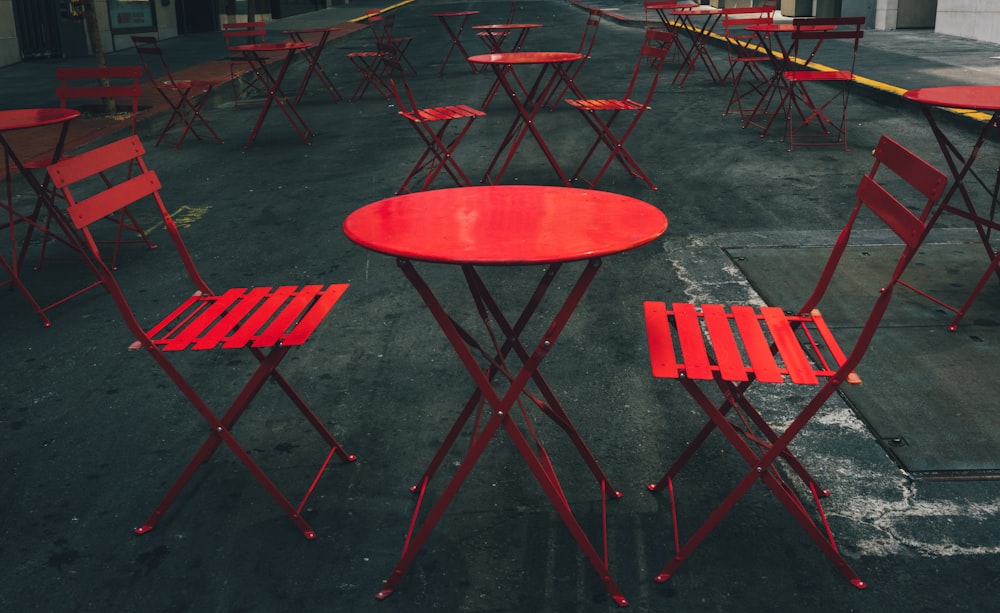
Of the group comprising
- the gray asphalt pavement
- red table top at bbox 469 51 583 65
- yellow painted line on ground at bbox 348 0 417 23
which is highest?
red table top at bbox 469 51 583 65

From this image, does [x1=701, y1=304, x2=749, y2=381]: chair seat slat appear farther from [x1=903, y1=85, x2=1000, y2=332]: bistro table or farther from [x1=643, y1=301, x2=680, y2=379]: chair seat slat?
[x1=903, y1=85, x2=1000, y2=332]: bistro table

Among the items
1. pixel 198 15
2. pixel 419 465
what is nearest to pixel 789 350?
pixel 419 465

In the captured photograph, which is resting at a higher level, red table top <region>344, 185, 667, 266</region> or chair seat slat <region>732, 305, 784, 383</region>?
red table top <region>344, 185, 667, 266</region>

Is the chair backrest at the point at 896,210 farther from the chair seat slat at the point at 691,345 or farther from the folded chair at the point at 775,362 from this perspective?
the chair seat slat at the point at 691,345

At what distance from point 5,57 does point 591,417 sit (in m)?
17.0

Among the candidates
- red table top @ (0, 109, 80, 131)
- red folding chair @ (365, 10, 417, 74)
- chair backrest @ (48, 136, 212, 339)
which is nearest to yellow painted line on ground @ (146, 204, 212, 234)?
red table top @ (0, 109, 80, 131)

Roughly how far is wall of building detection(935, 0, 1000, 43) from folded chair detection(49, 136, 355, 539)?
14.7 m

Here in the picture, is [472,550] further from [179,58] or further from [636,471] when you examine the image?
[179,58]

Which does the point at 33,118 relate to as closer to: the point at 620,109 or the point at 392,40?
the point at 620,109

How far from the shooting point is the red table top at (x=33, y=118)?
5.20 metres

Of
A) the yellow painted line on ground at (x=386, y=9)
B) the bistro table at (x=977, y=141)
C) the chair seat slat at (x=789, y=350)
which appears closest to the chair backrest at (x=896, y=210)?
the chair seat slat at (x=789, y=350)

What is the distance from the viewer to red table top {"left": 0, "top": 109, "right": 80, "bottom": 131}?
5.20m

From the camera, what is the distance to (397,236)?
2836 millimetres

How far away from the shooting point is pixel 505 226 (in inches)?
116
